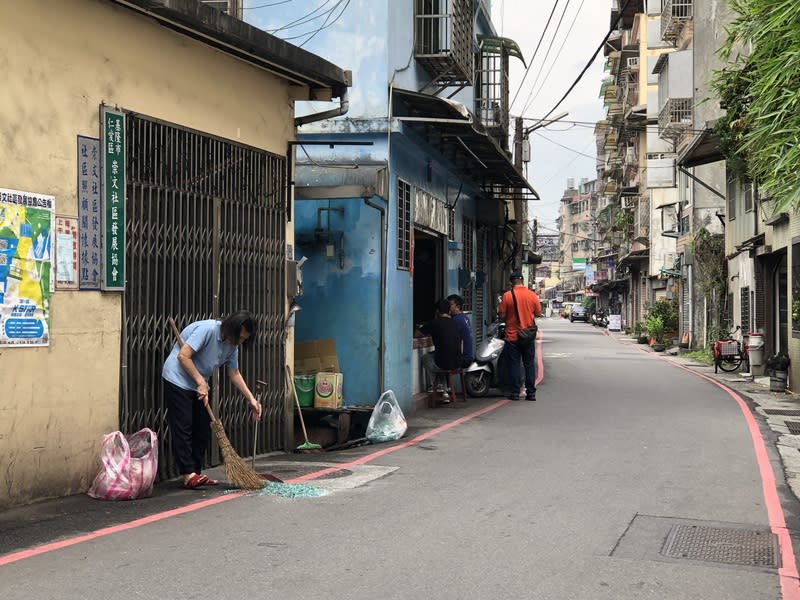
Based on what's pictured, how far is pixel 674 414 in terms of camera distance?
511 inches

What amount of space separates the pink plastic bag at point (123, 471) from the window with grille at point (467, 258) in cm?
1172

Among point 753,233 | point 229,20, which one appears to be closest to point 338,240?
point 229,20

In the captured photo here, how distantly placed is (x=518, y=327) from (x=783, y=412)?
4.33m

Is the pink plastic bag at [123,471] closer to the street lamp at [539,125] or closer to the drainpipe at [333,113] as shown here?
the drainpipe at [333,113]

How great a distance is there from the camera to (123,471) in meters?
6.79

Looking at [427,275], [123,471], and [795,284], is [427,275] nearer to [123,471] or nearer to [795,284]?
[795,284]

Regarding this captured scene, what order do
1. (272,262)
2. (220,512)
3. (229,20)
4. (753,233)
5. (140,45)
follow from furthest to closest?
(753,233), (272,262), (229,20), (140,45), (220,512)

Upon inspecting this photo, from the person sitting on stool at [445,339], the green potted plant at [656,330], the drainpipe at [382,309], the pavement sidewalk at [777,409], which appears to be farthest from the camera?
the green potted plant at [656,330]

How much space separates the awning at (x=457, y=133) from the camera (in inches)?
473

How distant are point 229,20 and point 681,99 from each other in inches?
1048

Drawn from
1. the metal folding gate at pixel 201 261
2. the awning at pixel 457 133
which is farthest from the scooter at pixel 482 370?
the metal folding gate at pixel 201 261

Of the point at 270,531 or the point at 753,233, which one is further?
the point at 753,233

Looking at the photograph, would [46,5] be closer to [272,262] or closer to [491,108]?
[272,262]

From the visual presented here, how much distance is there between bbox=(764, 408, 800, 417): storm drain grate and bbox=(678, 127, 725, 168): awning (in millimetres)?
7687
